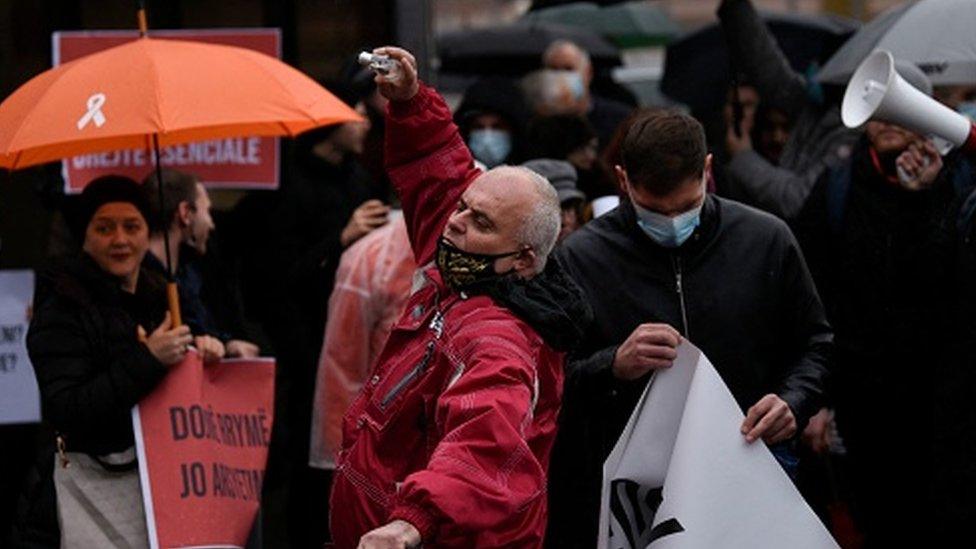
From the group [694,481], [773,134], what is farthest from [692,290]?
[773,134]

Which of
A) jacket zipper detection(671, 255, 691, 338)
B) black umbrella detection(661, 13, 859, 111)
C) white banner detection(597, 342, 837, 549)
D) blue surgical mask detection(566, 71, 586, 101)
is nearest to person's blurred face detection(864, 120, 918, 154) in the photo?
jacket zipper detection(671, 255, 691, 338)

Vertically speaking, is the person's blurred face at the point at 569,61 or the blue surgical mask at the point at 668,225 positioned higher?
the blue surgical mask at the point at 668,225

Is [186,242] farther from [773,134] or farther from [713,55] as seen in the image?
[713,55]

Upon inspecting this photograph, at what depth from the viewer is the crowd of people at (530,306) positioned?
16.8 ft

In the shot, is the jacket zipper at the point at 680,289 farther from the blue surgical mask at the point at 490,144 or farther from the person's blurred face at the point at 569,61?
the person's blurred face at the point at 569,61

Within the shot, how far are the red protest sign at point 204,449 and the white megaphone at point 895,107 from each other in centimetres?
205

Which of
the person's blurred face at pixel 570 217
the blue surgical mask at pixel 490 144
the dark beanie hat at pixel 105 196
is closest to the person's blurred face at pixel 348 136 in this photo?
the blue surgical mask at pixel 490 144

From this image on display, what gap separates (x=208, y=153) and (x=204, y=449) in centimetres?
226

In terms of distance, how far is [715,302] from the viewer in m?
6.00

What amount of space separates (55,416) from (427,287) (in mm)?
1710

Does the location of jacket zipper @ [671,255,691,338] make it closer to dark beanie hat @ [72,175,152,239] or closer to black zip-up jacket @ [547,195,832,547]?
black zip-up jacket @ [547,195,832,547]

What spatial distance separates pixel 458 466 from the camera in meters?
4.67

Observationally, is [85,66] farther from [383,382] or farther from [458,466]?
[458,466]

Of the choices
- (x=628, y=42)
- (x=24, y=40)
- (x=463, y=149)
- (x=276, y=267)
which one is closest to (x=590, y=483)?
(x=463, y=149)
